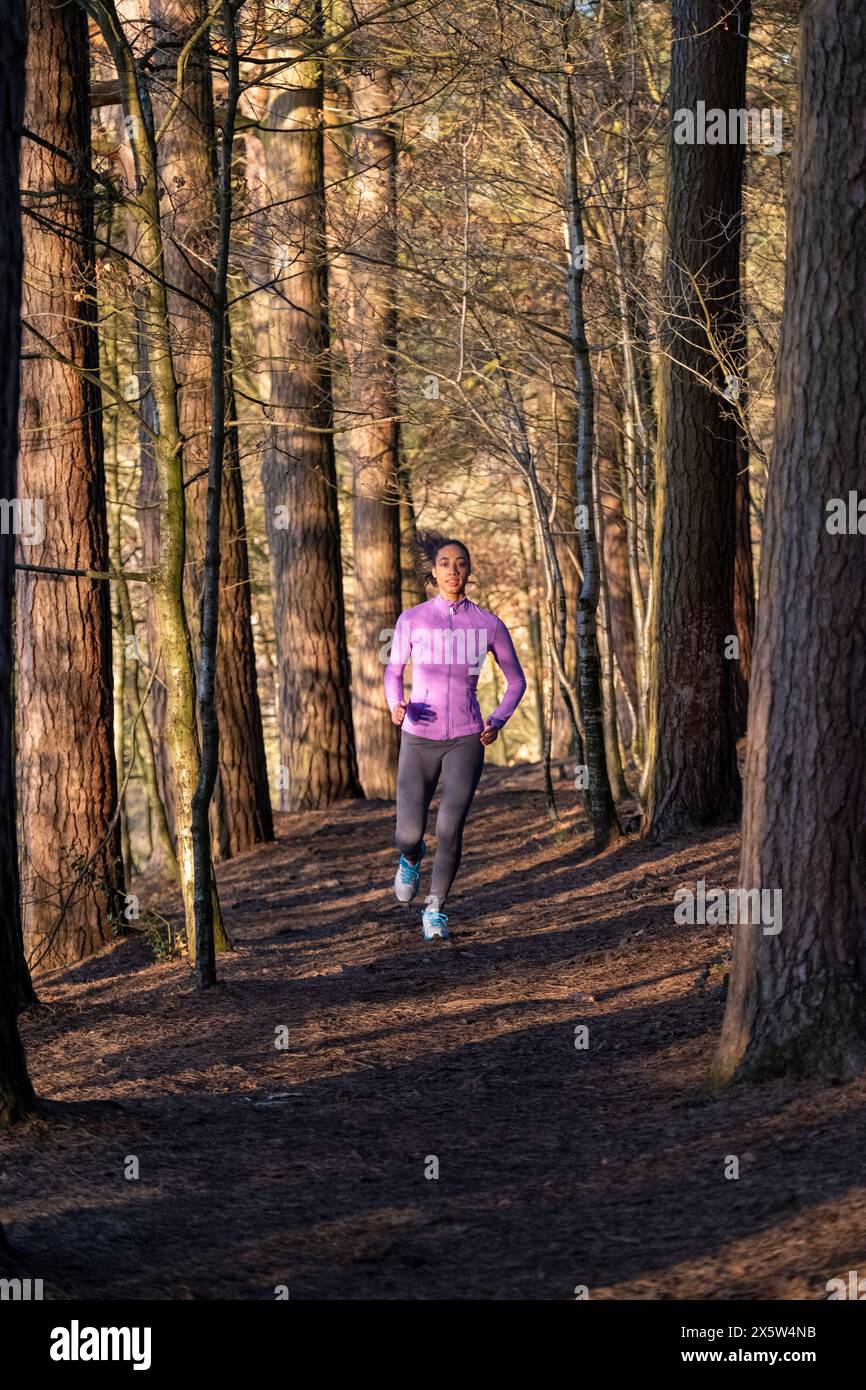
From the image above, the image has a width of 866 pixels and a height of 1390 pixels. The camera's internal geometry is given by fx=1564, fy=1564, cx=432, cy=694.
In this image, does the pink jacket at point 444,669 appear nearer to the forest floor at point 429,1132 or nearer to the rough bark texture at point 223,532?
the forest floor at point 429,1132

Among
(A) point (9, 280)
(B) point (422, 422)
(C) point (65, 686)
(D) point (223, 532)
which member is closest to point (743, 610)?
(B) point (422, 422)

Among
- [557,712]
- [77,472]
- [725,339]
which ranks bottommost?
[557,712]

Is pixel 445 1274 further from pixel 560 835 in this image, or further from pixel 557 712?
pixel 557 712

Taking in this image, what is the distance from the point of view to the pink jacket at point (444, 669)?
30.6 feet

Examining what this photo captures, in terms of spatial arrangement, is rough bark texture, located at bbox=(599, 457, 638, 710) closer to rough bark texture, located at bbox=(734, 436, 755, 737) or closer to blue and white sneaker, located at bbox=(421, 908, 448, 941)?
rough bark texture, located at bbox=(734, 436, 755, 737)

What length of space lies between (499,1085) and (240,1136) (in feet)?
4.02

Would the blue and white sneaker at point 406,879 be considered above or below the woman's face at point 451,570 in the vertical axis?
below

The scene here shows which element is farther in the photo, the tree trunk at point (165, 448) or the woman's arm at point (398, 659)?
the woman's arm at point (398, 659)

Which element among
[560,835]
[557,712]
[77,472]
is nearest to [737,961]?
[77,472]

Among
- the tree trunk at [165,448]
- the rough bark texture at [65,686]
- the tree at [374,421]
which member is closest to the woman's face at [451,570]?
the tree trunk at [165,448]

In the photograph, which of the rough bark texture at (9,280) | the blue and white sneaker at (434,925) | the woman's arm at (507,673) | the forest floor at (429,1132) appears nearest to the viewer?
the forest floor at (429,1132)

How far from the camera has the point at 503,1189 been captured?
16.8 feet

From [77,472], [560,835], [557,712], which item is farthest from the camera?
[557,712]

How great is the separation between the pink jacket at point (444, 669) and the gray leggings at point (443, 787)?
0.09 metres
